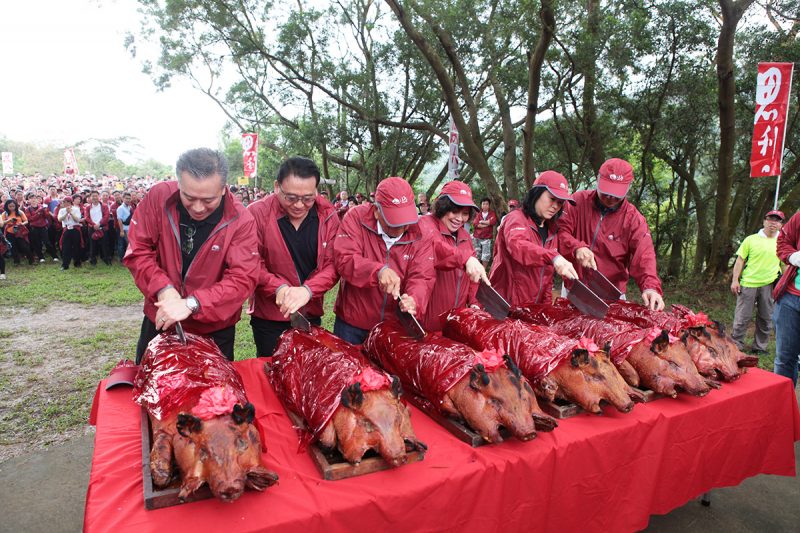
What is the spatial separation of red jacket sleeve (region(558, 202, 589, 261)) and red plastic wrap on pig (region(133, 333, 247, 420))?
9.01ft

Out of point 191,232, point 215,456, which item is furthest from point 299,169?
point 215,456

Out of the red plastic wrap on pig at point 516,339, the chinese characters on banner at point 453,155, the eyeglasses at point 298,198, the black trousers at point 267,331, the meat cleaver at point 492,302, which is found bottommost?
the black trousers at point 267,331

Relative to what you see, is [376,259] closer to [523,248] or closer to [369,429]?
[523,248]

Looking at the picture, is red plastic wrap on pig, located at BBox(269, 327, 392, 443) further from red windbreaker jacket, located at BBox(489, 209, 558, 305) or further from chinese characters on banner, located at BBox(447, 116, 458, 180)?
chinese characters on banner, located at BBox(447, 116, 458, 180)

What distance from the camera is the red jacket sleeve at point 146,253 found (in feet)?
8.60

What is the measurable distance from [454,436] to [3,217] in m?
14.7

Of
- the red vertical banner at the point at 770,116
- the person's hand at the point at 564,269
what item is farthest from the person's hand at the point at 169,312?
the red vertical banner at the point at 770,116

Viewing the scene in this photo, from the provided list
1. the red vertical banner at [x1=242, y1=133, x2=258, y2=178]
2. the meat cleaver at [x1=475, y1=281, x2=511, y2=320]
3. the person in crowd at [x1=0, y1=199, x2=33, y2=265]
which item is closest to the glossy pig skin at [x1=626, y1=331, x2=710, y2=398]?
the meat cleaver at [x1=475, y1=281, x2=511, y2=320]

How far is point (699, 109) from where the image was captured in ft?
31.0

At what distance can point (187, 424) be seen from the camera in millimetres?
1676

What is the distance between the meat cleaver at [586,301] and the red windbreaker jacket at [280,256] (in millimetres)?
1654

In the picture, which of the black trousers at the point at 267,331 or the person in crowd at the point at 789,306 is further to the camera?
the person in crowd at the point at 789,306

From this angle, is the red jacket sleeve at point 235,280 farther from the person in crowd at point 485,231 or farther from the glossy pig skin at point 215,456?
the person in crowd at point 485,231

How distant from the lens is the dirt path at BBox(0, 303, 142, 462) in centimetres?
436
